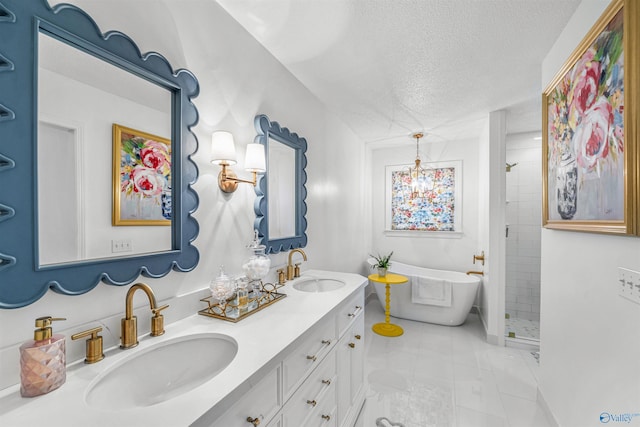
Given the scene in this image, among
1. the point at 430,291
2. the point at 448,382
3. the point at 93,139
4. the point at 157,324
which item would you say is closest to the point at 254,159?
the point at 93,139

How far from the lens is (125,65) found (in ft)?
3.20

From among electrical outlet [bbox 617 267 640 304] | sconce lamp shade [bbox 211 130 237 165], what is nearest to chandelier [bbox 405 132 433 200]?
electrical outlet [bbox 617 267 640 304]

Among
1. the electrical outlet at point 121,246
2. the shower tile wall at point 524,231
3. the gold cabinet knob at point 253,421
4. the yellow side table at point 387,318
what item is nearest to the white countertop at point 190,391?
the gold cabinet knob at point 253,421

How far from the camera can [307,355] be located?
1.14m

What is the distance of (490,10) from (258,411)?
2150mm

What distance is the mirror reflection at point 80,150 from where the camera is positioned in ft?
2.57

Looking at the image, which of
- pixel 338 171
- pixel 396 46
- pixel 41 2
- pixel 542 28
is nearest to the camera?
pixel 41 2

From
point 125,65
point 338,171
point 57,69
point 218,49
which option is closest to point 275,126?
point 218,49

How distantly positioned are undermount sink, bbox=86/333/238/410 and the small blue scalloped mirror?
753 millimetres

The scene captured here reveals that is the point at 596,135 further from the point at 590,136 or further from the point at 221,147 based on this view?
the point at 221,147

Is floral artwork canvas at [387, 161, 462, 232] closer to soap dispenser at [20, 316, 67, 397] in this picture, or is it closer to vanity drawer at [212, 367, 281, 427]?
vanity drawer at [212, 367, 281, 427]

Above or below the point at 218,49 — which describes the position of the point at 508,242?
below

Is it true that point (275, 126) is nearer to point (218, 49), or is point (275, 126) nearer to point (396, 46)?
point (218, 49)

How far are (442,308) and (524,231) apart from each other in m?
1.44
